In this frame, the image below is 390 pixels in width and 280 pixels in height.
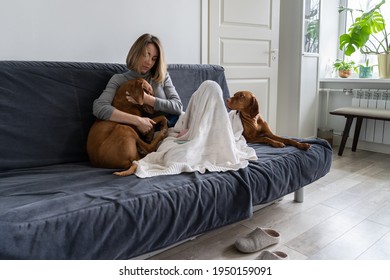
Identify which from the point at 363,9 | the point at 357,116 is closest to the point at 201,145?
the point at 357,116

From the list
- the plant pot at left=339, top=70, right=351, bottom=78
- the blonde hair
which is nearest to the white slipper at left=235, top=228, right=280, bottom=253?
the blonde hair

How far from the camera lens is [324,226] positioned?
1770 millimetres

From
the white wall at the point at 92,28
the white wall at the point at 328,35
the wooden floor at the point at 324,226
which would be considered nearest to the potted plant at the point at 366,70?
the white wall at the point at 328,35

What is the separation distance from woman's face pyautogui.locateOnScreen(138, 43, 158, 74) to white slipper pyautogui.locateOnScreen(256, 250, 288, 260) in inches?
43.1

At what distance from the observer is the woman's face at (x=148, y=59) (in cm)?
171

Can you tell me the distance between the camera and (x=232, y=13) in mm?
2766

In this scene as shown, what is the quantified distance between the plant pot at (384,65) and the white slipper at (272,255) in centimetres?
264

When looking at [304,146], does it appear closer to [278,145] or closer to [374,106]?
[278,145]

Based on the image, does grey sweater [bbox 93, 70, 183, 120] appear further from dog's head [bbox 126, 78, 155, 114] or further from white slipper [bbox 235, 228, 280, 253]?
white slipper [bbox 235, 228, 280, 253]

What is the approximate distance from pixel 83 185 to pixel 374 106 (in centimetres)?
315

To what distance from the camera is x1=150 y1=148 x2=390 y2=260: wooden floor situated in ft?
4.94

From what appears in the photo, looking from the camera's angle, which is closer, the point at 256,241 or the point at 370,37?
the point at 256,241

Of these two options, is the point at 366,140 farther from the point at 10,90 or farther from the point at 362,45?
the point at 10,90
